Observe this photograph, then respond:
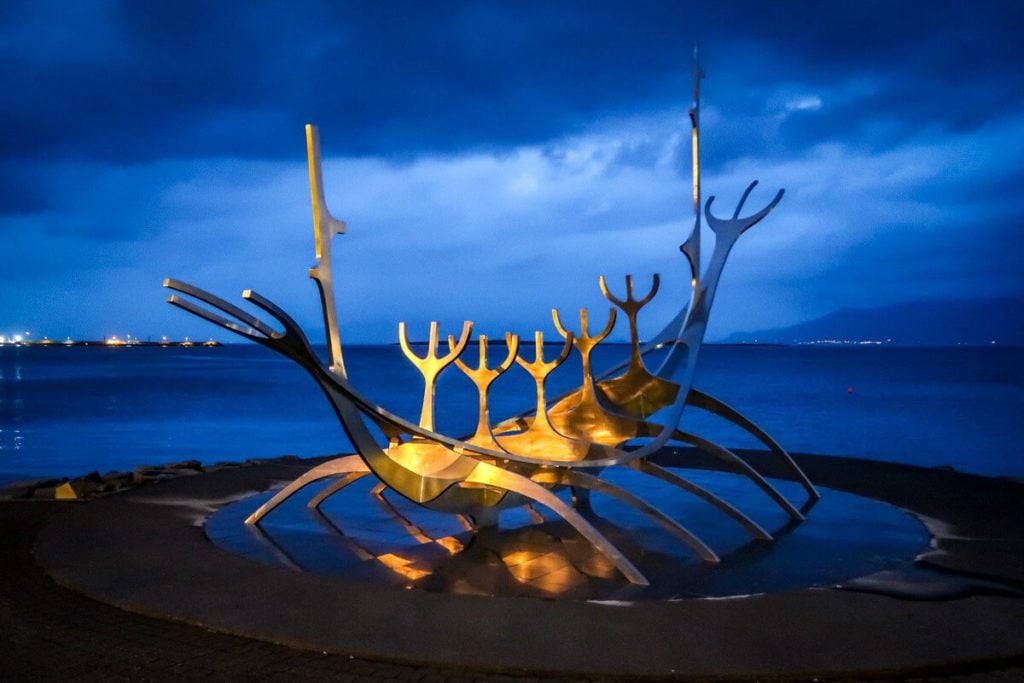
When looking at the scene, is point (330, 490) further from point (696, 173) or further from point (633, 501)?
point (696, 173)

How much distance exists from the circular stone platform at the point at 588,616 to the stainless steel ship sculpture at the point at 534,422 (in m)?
1.41

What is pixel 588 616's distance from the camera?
22.8 feet

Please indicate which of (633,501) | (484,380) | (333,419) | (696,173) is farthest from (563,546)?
(333,419)

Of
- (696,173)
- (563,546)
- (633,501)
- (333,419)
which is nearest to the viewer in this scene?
(633,501)

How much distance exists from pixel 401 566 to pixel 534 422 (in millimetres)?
2754

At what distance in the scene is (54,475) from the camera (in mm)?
21609

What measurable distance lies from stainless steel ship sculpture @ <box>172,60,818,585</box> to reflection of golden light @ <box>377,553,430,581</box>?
659mm

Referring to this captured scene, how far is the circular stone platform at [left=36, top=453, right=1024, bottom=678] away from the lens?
610 centimetres

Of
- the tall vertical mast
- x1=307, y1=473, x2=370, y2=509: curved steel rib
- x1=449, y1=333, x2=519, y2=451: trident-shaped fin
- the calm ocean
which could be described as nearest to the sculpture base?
x1=307, y1=473, x2=370, y2=509: curved steel rib

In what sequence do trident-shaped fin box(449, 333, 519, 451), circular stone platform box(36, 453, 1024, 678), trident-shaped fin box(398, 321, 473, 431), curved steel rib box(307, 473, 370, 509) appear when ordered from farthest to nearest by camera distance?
1. curved steel rib box(307, 473, 370, 509)
2. trident-shaped fin box(449, 333, 519, 451)
3. trident-shaped fin box(398, 321, 473, 431)
4. circular stone platform box(36, 453, 1024, 678)

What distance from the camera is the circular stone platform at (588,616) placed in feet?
20.0

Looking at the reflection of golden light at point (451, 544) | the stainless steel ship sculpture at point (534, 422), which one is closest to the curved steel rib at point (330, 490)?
the stainless steel ship sculpture at point (534, 422)

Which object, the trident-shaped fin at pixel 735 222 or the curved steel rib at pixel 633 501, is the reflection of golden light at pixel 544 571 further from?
the trident-shaped fin at pixel 735 222

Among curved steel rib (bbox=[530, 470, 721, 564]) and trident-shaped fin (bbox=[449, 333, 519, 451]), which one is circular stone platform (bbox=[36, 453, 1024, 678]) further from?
trident-shaped fin (bbox=[449, 333, 519, 451])
